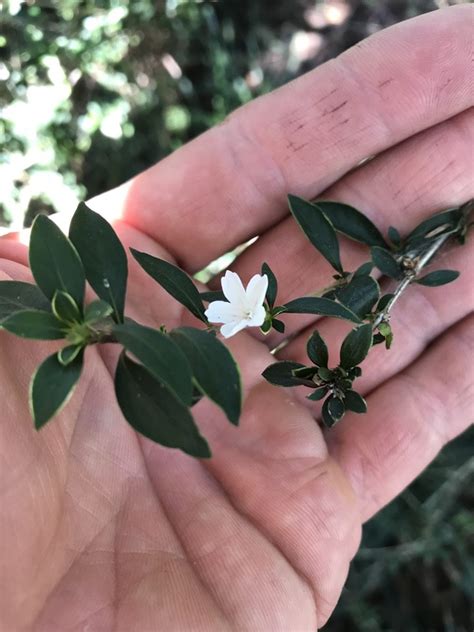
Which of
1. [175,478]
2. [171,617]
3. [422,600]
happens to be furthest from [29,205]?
[422,600]

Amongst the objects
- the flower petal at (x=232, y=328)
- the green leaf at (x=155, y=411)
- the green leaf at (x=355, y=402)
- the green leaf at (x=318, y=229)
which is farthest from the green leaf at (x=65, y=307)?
the green leaf at (x=318, y=229)

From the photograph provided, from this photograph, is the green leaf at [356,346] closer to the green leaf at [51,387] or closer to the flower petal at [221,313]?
the flower petal at [221,313]

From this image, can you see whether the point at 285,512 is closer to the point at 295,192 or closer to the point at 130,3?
the point at 295,192

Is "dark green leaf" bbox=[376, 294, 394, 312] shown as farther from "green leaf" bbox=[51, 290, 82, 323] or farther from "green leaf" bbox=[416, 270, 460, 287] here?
"green leaf" bbox=[51, 290, 82, 323]

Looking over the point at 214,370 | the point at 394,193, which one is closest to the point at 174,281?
the point at 214,370

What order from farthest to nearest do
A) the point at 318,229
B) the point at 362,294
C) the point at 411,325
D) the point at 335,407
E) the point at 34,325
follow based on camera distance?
the point at 411,325, the point at 318,229, the point at 362,294, the point at 335,407, the point at 34,325

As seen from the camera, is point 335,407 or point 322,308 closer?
point 322,308

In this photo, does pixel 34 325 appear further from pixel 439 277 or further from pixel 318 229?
pixel 439 277

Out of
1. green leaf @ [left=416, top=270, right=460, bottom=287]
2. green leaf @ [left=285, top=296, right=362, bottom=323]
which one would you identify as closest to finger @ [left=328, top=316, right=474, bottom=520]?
green leaf @ [left=416, top=270, right=460, bottom=287]
